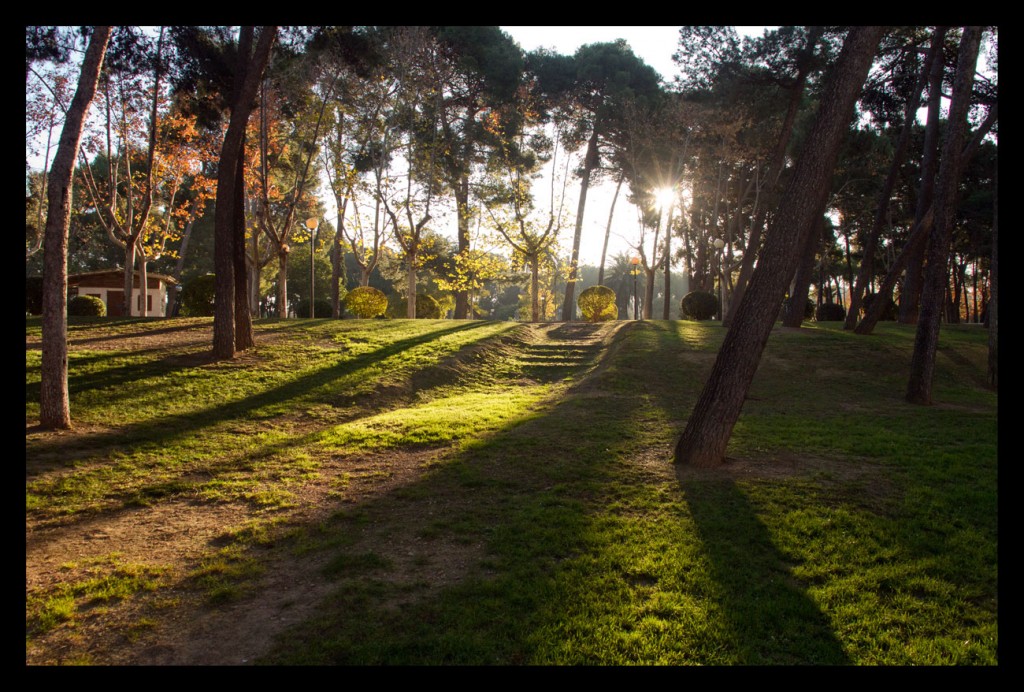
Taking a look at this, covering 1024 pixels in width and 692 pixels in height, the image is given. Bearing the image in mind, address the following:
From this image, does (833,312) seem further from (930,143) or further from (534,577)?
(534,577)

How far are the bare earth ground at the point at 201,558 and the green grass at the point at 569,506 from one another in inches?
3.1

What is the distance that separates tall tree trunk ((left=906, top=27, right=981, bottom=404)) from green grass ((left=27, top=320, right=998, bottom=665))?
1881 millimetres

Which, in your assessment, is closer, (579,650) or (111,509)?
(579,650)

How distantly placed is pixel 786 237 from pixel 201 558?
7124mm

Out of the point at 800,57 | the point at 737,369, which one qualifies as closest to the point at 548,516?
the point at 737,369

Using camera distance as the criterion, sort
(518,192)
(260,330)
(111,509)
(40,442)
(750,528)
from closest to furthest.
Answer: (750,528)
(111,509)
(40,442)
(260,330)
(518,192)

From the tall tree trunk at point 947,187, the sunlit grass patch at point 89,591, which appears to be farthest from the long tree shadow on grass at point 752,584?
the tall tree trunk at point 947,187

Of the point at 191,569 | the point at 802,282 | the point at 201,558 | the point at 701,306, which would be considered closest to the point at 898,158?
the point at 802,282

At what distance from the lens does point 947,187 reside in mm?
10633

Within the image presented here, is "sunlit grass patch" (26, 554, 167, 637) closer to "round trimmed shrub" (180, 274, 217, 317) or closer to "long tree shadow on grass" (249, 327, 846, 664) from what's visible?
"long tree shadow on grass" (249, 327, 846, 664)
